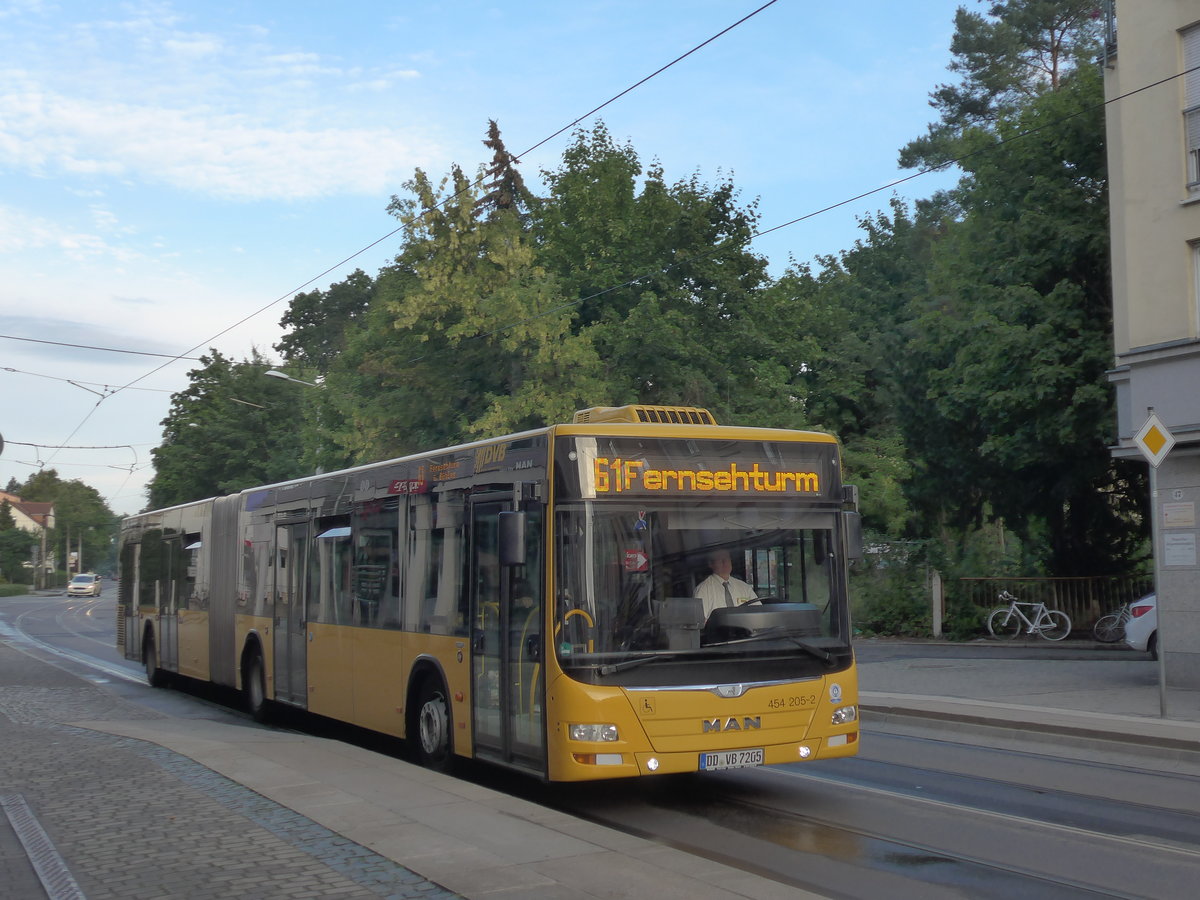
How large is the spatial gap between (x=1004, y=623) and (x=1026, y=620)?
45cm

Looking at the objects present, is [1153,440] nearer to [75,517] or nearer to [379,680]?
[379,680]

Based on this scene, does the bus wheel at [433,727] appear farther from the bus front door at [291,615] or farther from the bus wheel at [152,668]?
the bus wheel at [152,668]

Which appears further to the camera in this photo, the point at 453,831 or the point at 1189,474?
the point at 1189,474

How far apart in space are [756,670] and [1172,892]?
3.02m

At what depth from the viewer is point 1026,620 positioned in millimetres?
27062

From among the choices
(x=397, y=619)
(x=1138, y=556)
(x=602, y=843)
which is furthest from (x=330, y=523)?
(x=1138, y=556)

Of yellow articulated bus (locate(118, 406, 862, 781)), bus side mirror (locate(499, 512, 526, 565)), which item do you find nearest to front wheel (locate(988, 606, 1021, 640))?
yellow articulated bus (locate(118, 406, 862, 781))

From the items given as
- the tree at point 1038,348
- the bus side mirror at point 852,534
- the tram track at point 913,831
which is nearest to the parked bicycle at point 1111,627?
the tree at point 1038,348

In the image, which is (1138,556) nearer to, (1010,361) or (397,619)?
(1010,361)

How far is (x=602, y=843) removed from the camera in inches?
→ 282

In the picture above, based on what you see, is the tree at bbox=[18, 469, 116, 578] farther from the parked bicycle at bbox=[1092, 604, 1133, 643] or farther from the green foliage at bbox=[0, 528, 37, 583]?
the parked bicycle at bbox=[1092, 604, 1133, 643]

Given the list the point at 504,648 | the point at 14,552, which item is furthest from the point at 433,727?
the point at 14,552

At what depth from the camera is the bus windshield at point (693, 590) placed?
871cm

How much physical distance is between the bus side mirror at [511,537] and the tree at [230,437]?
58184mm
